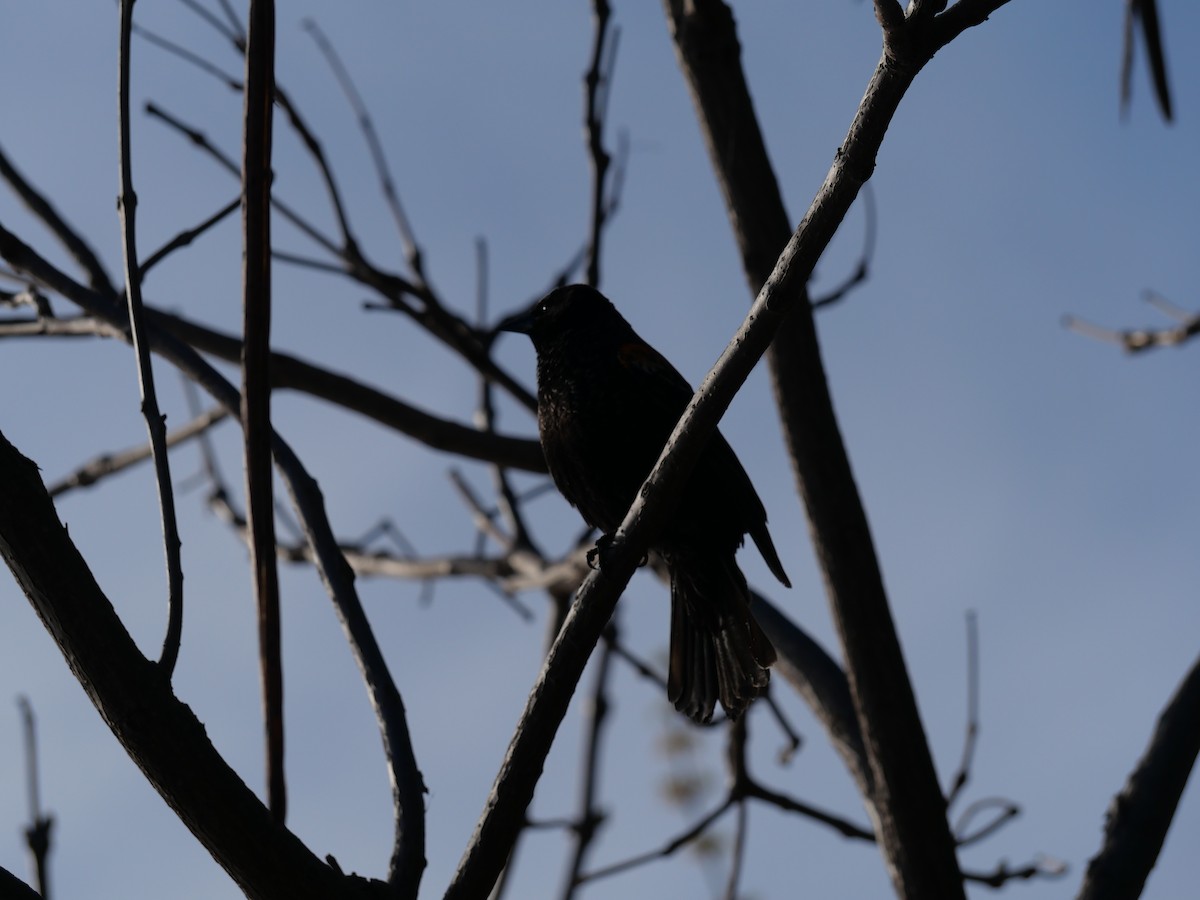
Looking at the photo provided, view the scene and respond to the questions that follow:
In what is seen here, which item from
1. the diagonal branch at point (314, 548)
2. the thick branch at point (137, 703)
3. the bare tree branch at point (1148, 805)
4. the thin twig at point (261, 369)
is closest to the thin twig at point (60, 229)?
the diagonal branch at point (314, 548)

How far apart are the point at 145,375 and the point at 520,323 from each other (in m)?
2.25

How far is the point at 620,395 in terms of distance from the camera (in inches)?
150

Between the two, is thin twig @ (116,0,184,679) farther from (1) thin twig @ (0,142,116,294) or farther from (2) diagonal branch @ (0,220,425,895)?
(1) thin twig @ (0,142,116,294)

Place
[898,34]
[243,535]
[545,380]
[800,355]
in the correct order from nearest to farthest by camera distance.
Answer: [898,34], [800,355], [545,380], [243,535]

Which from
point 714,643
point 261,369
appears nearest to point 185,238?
point 261,369

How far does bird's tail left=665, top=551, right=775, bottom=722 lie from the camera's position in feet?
12.4

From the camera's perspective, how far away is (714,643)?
3844 mm

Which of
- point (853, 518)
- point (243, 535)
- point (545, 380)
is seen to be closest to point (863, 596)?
point (853, 518)

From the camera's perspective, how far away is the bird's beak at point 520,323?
4.49 meters

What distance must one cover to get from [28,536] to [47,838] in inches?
27.3

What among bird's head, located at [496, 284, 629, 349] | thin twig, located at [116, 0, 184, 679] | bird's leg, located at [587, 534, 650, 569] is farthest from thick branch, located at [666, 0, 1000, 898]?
thin twig, located at [116, 0, 184, 679]

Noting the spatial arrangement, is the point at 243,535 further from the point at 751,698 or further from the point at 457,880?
the point at 457,880

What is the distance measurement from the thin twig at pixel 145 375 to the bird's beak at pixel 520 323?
2092 mm

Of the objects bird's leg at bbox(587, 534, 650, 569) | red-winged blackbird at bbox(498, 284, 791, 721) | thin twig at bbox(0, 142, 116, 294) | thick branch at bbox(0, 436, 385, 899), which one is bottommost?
thick branch at bbox(0, 436, 385, 899)
